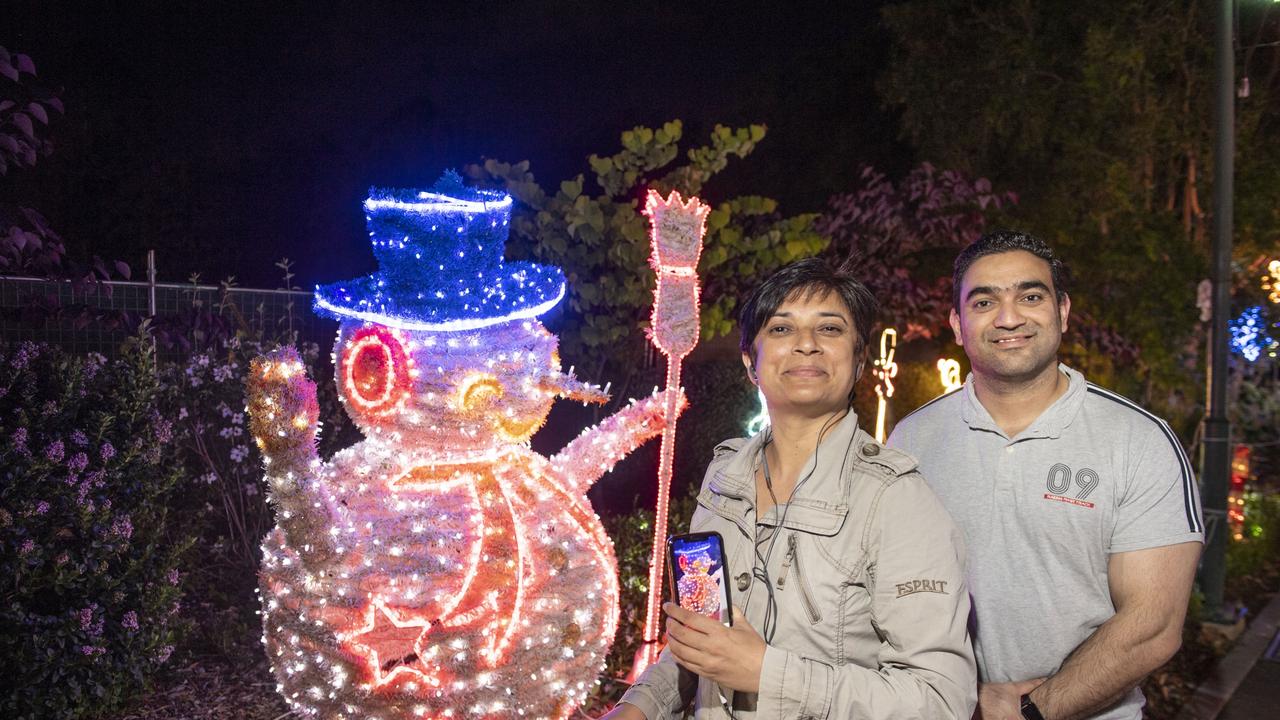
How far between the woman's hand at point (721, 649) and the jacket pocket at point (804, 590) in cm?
12

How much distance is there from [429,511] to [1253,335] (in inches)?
375

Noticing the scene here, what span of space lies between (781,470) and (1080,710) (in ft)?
2.90

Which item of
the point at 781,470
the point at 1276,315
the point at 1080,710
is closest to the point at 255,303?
the point at 781,470

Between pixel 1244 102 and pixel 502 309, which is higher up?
pixel 1244 102

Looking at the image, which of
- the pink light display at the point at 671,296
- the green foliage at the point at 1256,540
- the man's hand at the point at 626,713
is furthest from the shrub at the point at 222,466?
the green foliage at the point at 1256,540

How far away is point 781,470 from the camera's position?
6.68 feet

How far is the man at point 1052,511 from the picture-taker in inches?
83.6

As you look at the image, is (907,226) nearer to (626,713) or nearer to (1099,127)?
(1099,127)

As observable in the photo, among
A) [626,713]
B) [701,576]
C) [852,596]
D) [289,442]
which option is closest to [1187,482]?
[852,596]

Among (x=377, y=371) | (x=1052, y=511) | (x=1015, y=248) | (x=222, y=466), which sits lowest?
(x=222, y=466)

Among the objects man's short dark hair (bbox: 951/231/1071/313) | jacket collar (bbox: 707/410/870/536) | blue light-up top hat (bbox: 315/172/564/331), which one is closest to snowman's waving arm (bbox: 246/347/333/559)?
blue light-up top hat (bbox: 315/172/564/331)

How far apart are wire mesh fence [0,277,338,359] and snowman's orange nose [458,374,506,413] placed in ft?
5.67

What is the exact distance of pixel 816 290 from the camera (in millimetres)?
1977

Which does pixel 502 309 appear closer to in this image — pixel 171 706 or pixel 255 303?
pixel 171 706
